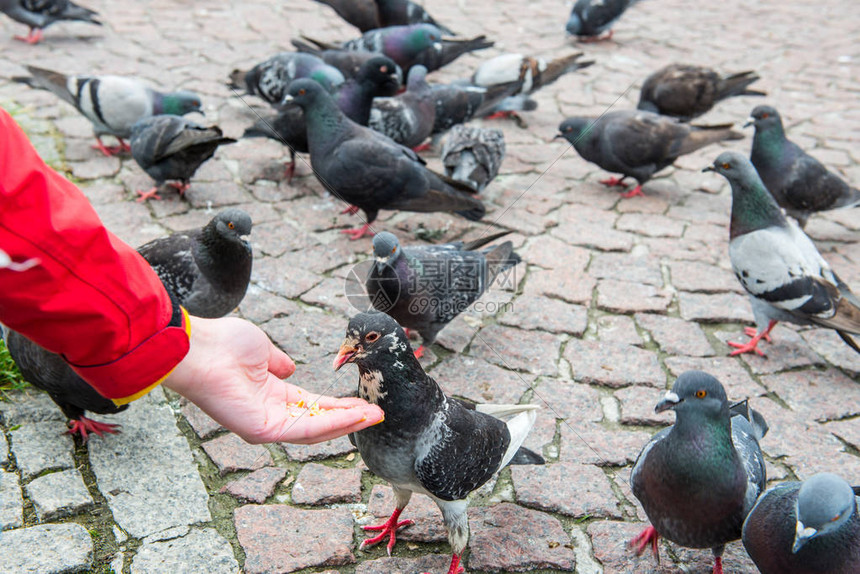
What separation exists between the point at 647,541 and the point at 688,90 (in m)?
5.78

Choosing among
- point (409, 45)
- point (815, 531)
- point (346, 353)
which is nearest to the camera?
point (815, 531)

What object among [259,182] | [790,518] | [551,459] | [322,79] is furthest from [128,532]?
[322,79]

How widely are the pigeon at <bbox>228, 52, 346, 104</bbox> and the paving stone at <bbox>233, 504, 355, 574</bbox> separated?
194 inches

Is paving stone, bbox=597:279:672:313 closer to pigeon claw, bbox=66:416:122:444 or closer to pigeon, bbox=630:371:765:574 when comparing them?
pigeon, bbox=630:371:765:574

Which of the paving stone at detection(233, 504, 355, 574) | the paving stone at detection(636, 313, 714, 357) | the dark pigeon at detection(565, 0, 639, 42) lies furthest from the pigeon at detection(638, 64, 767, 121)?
the paving stone at detection(233, 504, 355, 574)

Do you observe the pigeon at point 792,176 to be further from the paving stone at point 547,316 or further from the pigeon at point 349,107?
the pigeon at point 349,107

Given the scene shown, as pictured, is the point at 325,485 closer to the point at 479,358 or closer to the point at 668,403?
the point at 479,358

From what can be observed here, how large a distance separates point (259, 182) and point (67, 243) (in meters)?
4.75

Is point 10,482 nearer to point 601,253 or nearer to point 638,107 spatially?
point 601,253

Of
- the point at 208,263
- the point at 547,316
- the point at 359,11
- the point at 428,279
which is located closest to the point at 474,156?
the point at 547,316

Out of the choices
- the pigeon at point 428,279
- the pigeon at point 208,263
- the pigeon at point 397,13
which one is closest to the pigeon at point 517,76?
the pigeon at point 397,13

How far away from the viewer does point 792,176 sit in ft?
19.9

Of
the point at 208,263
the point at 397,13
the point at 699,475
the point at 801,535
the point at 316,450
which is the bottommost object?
the point at 316,450

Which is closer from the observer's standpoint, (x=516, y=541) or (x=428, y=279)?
(x=516, y=541)
